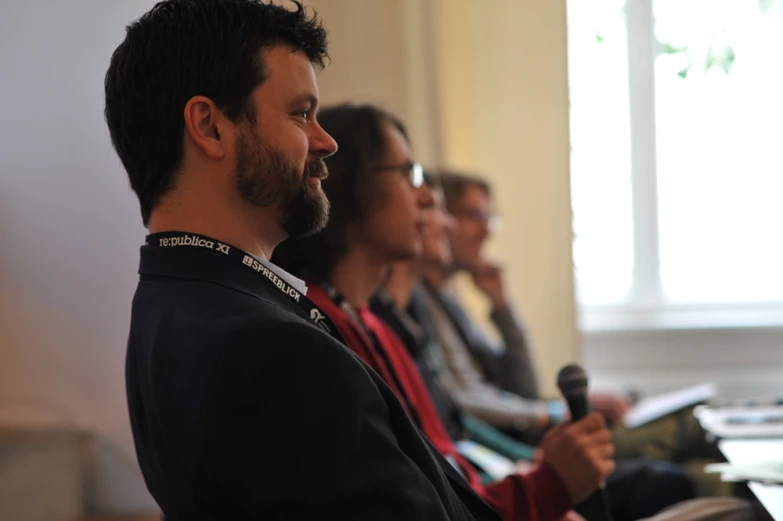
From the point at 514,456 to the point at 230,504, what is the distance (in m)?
1.92

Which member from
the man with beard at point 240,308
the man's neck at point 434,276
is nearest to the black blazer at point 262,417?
the man with beard at point 240,308

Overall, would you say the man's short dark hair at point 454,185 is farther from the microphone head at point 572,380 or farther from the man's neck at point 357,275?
the microphone head at point 572,380

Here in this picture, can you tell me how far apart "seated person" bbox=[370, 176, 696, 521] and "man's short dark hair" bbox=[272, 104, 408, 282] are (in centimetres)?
51

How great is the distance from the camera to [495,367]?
338 centimetres

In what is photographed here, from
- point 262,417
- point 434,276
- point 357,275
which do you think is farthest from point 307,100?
point 434,276

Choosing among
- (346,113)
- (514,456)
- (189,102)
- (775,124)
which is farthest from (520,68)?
(189,102)

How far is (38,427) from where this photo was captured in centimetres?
135

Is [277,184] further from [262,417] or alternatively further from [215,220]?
[262,417]

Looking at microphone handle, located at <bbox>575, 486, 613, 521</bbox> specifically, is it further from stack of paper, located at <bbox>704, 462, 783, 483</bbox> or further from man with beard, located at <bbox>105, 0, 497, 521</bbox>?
man with beard, located at <bbox>105, 0, 497, 521</bbox>

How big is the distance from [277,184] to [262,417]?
28 centimetres

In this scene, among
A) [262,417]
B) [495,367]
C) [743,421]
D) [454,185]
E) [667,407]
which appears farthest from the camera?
[454,185]

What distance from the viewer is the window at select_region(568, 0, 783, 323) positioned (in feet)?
14.4

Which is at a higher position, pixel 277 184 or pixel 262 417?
pixel 277 184

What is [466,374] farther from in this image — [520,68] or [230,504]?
[230,504]
